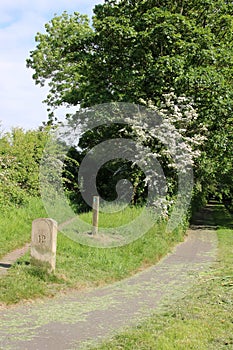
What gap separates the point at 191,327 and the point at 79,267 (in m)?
4.09

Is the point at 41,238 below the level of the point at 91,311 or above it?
above

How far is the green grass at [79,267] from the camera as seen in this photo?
8195mm

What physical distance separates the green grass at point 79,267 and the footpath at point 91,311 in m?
0.26

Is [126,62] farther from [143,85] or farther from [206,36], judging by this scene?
[206,36]

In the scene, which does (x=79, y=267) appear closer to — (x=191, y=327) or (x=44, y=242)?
(x=44, y=242)

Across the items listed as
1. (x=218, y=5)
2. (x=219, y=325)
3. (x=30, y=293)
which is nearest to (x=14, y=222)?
(x=30, y=293)

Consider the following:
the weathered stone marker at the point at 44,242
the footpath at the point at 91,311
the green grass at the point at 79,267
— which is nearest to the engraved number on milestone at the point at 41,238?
the weathered stone marker at the point at 44,242

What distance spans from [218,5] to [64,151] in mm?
10067

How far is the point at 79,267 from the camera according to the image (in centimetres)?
998

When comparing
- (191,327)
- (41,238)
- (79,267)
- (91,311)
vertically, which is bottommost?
(91,311)

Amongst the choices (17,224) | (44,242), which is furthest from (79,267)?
(17,224)

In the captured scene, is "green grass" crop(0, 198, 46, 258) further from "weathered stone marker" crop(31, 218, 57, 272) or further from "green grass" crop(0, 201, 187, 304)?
"weathered stone marker" crop(31, 218, 57, 272)

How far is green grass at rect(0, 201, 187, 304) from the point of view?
8195 mm

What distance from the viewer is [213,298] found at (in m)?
8.02
